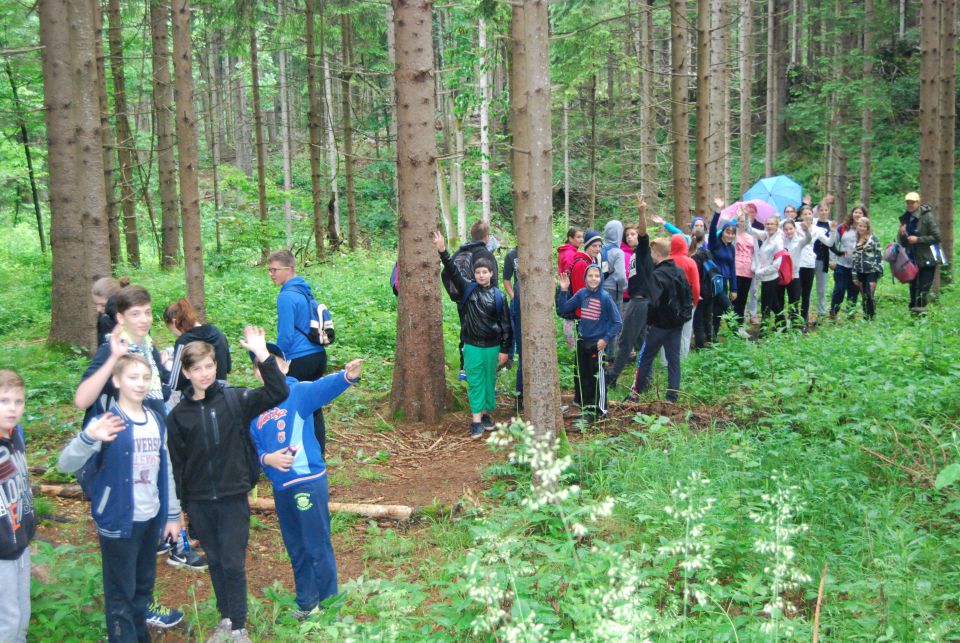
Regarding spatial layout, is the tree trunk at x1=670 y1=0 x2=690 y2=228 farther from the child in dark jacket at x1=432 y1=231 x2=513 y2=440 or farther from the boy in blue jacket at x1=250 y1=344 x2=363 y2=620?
the boy in blue jacket at x1=250 y1=344 x2=363 y2=620

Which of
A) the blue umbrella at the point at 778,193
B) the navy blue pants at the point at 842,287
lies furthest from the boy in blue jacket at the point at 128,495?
the blue umbrella at the point at 778,193

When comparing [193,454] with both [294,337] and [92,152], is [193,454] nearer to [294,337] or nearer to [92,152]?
[294,337]

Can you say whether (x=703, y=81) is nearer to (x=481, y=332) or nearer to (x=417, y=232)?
(x=417, y=232)

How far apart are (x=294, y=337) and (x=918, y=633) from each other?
16.4 feet

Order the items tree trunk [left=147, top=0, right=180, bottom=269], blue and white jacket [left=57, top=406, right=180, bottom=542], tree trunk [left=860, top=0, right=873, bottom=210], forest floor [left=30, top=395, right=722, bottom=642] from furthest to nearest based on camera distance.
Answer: tree trunk [left=860, top=0, right=873, bottom=210] < tree trunk [left=147, top=0, right=180, bottom=269] < forest floor [left=30, top=395, right=722, bottom=642] < blue and white jacket [left=57, top=406, right=180, bottom=542]

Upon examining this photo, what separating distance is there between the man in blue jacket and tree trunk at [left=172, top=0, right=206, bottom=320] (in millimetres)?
3965

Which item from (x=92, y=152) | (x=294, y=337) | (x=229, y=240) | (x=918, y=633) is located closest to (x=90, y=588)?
(x=294, y=337)

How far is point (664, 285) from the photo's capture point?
28.1 ft

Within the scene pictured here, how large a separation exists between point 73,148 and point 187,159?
1426 millimetres

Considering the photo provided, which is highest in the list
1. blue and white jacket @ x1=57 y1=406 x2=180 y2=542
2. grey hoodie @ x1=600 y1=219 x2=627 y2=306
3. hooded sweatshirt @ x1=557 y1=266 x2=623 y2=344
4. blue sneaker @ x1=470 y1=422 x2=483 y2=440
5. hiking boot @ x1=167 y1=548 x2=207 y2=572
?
grey hoodie @ x1=600 y1=219 x2=627 y2=306

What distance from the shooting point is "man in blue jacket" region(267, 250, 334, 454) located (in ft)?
21.4

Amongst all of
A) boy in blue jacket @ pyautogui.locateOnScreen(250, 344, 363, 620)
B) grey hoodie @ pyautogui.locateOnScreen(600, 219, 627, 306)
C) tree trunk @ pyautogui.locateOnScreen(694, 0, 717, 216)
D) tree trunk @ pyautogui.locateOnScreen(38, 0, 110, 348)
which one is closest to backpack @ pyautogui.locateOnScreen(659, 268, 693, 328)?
grey hoodie @ pyautogui.locateOnScreen(600, 219, 627, 306)

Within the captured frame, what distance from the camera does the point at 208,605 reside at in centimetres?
490

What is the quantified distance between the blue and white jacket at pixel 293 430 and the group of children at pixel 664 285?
10.7 ft
